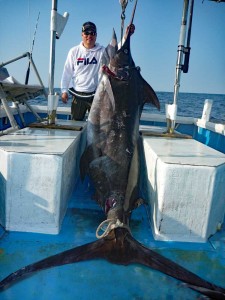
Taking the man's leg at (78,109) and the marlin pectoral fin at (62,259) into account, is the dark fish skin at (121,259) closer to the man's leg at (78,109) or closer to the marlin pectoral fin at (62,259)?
the marlin pectoral fin at (62,259)

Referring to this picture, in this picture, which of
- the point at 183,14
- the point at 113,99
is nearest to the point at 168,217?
the point at 113,99

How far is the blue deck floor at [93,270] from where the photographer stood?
1.87 metres

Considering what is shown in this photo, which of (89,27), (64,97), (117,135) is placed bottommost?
(117,135)

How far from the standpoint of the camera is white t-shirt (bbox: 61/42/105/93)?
190 inches

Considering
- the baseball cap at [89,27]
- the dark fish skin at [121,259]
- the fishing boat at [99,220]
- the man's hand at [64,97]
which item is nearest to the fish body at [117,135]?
the fishing boat at [99,220]

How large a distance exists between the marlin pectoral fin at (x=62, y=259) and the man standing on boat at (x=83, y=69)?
3.10 metres

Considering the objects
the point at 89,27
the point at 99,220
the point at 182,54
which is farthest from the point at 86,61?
the point at 99,220

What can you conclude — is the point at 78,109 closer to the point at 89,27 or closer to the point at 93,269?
the point at 89,27

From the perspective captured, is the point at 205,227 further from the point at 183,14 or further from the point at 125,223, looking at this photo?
the point at 183,14

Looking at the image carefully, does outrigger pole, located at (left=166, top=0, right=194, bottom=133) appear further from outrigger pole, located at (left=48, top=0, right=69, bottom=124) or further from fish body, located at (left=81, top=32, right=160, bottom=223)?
outrigger pole, located at (left=48, top=0, right=69, bottom=124)

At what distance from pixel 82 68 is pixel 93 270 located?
3.61 metres

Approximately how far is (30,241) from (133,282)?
0.93m

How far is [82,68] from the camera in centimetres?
489

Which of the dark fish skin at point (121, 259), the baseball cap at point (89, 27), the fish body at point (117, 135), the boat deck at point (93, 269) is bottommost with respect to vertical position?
the boat deck at point (93, 269)
